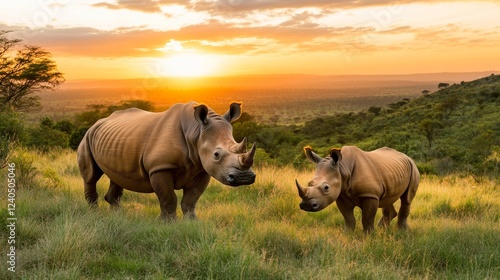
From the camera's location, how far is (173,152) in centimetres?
620

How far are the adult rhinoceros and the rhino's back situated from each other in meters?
1.61

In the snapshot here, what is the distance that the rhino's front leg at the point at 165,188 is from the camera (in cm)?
625

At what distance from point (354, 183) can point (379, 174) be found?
1.35ft

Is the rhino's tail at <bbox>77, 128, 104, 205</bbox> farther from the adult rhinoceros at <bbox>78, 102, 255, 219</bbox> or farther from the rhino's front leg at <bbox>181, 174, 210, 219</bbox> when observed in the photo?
the rhino's front leg at <bbox>181, 174, 210, 219</bbox>

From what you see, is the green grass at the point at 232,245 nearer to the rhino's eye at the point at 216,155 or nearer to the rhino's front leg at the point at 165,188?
the rhino's front leg at the point at 165,188

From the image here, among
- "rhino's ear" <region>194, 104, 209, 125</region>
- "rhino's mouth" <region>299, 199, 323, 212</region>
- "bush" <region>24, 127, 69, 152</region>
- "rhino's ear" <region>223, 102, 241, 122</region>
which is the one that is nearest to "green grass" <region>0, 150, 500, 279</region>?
"rhino's mouth" <region>299, 199, 323, 212</region>

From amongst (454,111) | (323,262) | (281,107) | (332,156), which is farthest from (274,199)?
(281,107)

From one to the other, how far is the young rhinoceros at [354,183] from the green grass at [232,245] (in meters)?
0.33

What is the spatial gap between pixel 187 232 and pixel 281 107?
116 meters

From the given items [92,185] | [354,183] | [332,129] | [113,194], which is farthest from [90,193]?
[332,129]

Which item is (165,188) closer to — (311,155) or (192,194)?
(192,194)

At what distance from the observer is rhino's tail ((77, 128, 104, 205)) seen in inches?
287

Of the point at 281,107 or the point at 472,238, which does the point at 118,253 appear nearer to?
the point at 472,238

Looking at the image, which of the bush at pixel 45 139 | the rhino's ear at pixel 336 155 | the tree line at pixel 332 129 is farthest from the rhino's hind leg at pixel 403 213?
the bush at pixel 45 139
